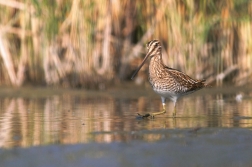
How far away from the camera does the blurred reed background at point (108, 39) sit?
12797 millimetres

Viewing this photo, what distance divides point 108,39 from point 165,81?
3.57 m

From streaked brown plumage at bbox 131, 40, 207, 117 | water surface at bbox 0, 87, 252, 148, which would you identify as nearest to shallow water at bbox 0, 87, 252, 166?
water surface at bbox 0, 87, 252, 148

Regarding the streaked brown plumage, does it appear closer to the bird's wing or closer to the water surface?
the bird's wing

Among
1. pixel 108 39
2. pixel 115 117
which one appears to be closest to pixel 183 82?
pixel 115 117

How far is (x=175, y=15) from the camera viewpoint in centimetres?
1292

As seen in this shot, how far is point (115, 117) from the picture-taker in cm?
952

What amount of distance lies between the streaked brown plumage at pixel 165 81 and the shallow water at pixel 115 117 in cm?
28

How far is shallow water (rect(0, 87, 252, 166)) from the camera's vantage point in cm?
748

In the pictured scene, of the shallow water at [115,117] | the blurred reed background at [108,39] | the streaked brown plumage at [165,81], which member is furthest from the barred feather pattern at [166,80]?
the blurred reed background at [108,39]

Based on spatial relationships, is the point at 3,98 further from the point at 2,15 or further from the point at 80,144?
the point at 80,144

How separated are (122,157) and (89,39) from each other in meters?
6.50

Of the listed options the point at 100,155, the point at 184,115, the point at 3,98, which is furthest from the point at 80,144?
the point at 3,98

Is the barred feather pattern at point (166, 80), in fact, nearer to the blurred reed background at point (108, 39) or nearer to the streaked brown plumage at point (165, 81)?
the streaked brown plumage at point (165, 81)

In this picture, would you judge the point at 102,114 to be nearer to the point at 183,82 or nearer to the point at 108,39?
the point at 183,82
